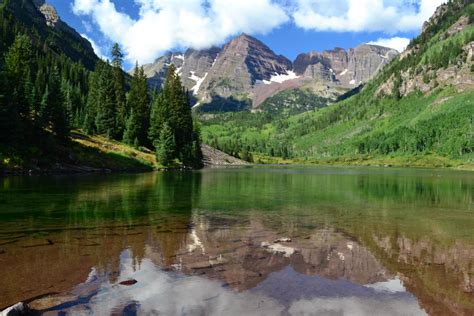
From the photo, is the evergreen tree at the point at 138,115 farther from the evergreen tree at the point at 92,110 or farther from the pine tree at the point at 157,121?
the evergreen tree at the point at 92,110

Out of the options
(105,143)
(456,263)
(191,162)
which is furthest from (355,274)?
(191,162)

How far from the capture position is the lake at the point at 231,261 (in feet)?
41.8

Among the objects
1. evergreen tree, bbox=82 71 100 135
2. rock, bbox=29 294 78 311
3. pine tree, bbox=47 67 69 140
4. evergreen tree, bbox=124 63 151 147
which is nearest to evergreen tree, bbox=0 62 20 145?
pine tree, bbox=47 67 69 140

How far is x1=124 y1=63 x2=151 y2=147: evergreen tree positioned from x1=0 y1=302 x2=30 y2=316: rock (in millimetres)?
102421

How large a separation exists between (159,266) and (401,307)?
887cm

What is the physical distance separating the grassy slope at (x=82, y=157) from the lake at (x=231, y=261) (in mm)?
43237

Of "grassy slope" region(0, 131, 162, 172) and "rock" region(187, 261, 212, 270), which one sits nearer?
"rock" region(187, 261, 212, 270)

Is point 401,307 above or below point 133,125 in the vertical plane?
below

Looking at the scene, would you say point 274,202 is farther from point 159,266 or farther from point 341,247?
point 159,266

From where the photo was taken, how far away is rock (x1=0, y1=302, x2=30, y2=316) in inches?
407

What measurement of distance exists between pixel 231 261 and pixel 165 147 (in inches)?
3570

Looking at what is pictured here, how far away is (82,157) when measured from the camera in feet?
288

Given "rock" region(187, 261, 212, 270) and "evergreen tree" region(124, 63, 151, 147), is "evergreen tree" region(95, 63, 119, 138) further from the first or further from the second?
"rock" region(187, 261, 212, 270)

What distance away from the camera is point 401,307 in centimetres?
1281
